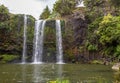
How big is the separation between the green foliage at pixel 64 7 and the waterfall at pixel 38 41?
5.70 metres

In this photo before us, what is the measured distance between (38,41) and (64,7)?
953 cm

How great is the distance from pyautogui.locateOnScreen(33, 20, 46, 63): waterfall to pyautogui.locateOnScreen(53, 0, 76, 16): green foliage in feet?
18.7

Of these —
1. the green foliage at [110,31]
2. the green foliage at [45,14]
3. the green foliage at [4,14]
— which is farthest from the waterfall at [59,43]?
the green foliage at [45,14]

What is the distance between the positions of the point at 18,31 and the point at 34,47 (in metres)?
4.66

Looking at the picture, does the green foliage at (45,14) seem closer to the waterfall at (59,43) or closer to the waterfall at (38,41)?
the waterfall at (38,41)

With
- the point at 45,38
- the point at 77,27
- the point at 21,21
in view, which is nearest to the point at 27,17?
the point at 21,21

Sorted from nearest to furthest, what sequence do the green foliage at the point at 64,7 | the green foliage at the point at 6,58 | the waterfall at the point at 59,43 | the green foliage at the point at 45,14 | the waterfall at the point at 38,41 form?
the green foliage at the point at 6,58
the waterfall at the point at 59,43
the waterfall at the point at 38,41
the green foliage at the point at 64,7
the green foliage at the point at 45,14

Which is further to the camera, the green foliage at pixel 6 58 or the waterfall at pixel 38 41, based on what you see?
the waterfall at pixel 38 41

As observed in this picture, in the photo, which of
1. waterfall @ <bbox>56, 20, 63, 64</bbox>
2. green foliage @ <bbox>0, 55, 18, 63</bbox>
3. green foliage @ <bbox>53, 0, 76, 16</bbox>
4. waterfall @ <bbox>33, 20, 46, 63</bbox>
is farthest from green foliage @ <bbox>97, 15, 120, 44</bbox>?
green foliage @ <bbox>0, 55, 18, 63</bbox>

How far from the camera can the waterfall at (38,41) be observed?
5678 centimetres

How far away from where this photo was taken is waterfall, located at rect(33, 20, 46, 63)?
5678cm

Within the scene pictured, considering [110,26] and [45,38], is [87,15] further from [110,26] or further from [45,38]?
[110,26]

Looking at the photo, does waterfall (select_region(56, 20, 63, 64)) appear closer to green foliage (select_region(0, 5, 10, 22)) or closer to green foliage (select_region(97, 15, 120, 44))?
green foliage (select_region(0, 5, 10, 22))

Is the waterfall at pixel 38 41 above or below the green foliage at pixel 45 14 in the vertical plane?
below
